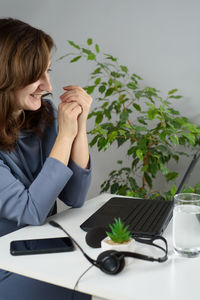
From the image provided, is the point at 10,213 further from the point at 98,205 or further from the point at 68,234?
the point at 98,205

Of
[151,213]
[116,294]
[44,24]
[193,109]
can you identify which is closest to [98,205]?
[151,213]

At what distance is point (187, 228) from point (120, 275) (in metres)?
0.18

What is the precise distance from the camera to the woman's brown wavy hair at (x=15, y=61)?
42.5 inches

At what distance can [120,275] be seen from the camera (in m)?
0.69

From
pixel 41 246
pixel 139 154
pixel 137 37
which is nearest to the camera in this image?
pixel 41 246

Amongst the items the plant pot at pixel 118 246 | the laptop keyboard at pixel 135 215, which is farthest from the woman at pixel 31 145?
the plant pot at pixel 118 246

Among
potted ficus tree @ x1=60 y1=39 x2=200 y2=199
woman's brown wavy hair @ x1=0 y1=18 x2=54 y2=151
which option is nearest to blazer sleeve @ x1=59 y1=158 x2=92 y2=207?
woman's brown wavy hair @ x1=0 y1=18 x2=54 y2=151

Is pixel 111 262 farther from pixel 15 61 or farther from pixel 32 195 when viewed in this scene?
pixel 15 61

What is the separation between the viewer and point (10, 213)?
1005 millimetres

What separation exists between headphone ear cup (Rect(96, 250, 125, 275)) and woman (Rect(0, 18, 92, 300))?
32 centimetres

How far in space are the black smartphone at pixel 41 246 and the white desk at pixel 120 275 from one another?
1 cm

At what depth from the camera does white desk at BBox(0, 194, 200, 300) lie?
628 millimetres

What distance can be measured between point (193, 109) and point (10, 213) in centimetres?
147

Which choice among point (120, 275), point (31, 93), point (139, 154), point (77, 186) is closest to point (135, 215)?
point (77, 186)
